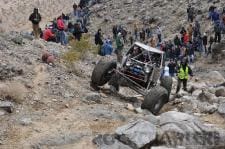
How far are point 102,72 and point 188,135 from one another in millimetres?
4996

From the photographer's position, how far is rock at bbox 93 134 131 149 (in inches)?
530

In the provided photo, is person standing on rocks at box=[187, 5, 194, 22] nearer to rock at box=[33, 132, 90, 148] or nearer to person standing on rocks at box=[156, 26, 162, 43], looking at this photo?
person standing on rocks at box=[156, 26, 162, 43]

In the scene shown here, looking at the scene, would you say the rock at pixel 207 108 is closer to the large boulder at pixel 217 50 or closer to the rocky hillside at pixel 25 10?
the large boulder at pixel 217 50

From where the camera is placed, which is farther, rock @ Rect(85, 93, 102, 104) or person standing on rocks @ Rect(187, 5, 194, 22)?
person standing on rocks @ Rect(187, 5, 194, 22)

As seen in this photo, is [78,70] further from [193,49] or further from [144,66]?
[193,49]

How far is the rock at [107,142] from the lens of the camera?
13.5 m

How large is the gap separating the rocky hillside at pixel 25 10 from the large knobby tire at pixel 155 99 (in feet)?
89.3

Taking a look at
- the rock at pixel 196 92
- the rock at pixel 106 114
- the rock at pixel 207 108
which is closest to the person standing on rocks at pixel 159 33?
the rock at pixel 196 92

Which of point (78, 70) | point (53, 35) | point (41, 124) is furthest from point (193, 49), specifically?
point (41, 124)

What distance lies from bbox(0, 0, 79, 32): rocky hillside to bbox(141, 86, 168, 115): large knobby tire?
2722 centimetres

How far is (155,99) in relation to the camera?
17.0m

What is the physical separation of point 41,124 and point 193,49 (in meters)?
14.5

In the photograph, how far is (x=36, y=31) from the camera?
75.6ft

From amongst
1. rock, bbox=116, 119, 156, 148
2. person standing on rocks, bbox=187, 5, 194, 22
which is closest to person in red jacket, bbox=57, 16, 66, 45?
rock, bbox=116, 119, 156, 148
